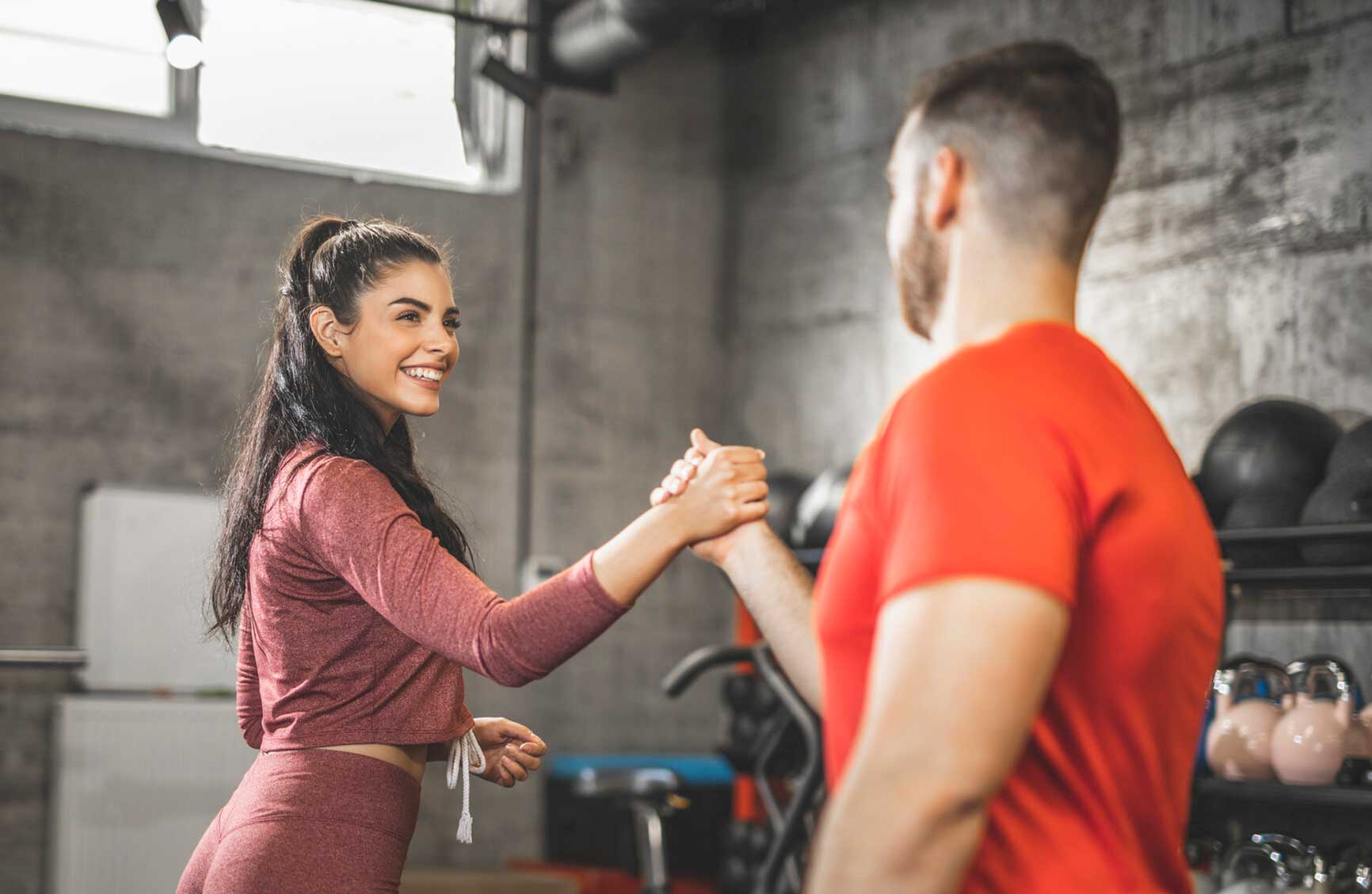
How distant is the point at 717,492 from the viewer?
68.6 inches

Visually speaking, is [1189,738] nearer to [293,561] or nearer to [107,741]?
[293,561]

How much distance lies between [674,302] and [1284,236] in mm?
3120

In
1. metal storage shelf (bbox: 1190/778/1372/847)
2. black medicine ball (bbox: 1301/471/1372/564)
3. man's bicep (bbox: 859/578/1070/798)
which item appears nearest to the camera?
man's bicep (bbox: 859/578/1070/798)

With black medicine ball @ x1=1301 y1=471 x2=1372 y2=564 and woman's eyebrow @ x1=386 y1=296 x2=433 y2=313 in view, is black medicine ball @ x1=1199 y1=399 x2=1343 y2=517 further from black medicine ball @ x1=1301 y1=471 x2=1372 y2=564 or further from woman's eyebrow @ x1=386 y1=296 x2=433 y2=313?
woman's eyebrow @ x1=386 y1=296 x2=433 y2=313

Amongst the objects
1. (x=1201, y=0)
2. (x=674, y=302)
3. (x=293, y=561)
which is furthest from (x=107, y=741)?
(x=1201, y=0)

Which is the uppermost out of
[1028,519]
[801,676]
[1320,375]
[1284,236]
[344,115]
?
[344,115]

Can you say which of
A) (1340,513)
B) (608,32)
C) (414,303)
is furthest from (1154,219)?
(414,303)

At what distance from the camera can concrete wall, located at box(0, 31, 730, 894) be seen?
5.81 m

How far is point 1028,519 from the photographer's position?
983mm

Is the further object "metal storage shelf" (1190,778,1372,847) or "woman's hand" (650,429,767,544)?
"metal storage shelf" (1190,778,1372,847)

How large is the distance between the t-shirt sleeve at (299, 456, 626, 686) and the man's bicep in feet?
2.16

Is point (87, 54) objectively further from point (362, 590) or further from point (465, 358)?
point (362, 590)

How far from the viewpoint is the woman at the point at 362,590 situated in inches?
64.2

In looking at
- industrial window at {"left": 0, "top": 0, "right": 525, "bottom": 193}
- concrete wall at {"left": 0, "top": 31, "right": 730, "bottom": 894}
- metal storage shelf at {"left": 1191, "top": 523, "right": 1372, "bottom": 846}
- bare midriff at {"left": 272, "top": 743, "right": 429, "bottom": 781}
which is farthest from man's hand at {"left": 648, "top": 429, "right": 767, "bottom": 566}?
industrial window at {"left": 0, "top": 0, "right": 525, "bottom": 193}
